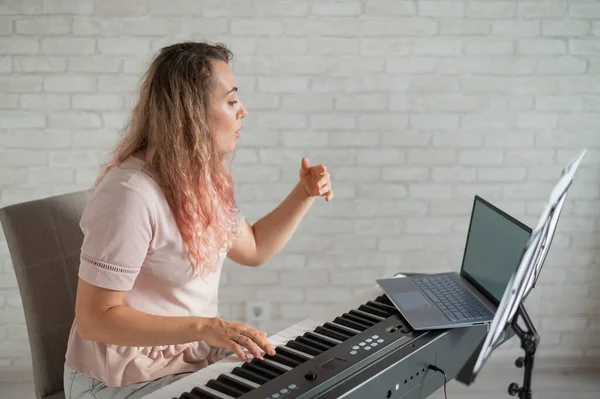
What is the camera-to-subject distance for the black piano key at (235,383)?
120 cm

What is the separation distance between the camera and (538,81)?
8.88ft

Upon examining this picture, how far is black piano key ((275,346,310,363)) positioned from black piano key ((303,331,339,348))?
63mm

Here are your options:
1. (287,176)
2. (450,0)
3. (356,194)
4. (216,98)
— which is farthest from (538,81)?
(216,98)

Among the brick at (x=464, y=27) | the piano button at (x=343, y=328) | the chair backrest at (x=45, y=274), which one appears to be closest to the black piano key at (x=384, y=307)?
the piano button at (x=343, y=328)

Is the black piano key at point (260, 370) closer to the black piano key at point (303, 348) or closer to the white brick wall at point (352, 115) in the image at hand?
the black piano key at point (303, 348)

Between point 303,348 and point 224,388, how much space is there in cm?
21

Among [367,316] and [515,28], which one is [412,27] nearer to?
[515,28]

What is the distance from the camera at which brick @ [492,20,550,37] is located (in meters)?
2.66

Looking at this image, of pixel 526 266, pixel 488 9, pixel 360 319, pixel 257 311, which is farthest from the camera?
pixel 257 311

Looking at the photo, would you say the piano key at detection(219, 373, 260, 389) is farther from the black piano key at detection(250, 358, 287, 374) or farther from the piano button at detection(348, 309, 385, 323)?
the piano button at detection(348, 309, 385, 323)

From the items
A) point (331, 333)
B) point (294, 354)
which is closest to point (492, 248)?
point (331, 333)

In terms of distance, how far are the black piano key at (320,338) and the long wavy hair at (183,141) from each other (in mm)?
300

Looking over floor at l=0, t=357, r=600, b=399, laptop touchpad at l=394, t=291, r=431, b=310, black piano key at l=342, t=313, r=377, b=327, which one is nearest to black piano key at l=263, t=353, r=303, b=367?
black piano key at l=342, t=313, r=377, b=327

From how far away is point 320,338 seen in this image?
4.64ft
